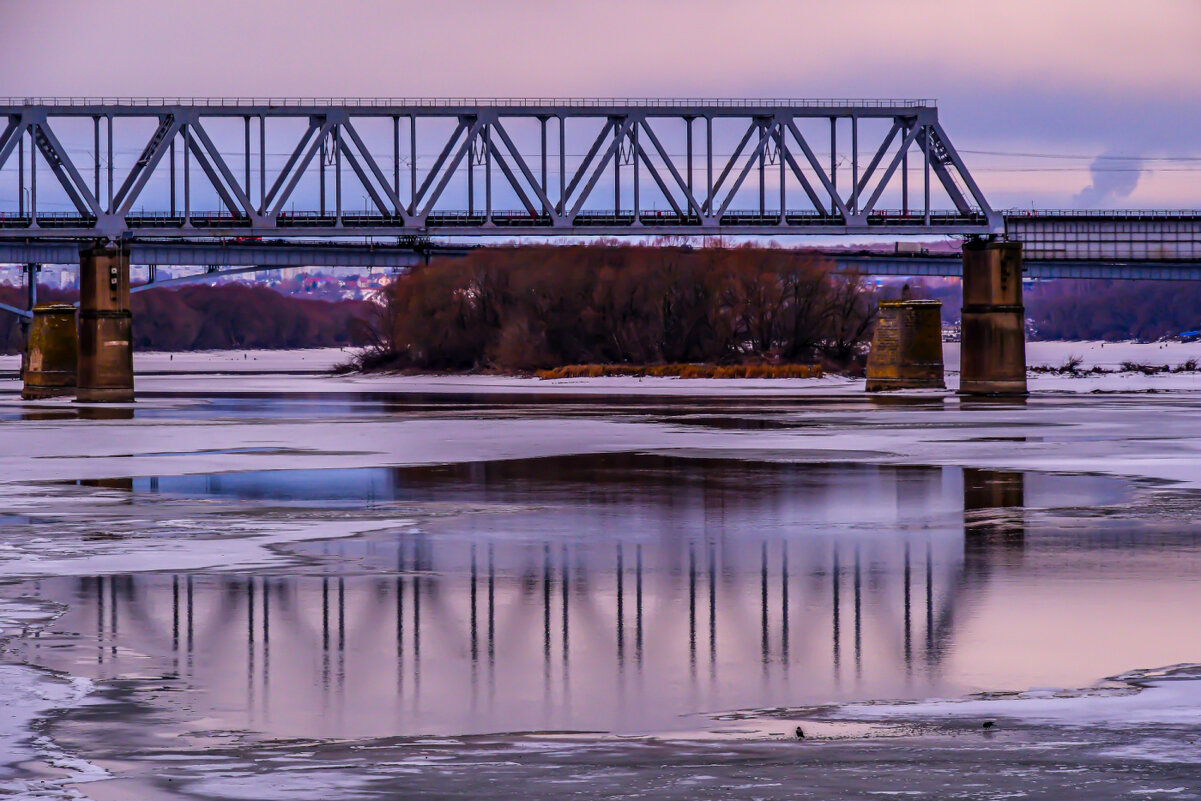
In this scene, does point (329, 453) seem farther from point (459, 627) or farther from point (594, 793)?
point (594, 793)

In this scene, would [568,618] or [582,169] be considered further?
[582,169]

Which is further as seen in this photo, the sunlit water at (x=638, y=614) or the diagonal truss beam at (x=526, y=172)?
the diagonal truss beam at (x=526, y=172)

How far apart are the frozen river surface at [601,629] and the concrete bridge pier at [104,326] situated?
→ 1644 inches

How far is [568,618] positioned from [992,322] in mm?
68101

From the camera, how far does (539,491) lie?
2770 centimetres

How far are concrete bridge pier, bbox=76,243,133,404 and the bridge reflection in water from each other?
53439mm

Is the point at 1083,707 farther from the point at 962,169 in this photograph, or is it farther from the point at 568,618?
the point at 962,169

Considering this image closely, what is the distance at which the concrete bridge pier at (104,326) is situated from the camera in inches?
2931

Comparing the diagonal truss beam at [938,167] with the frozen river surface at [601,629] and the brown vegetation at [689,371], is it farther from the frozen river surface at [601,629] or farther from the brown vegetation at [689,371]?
the frozen river surface at [601,629]

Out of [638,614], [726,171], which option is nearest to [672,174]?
[726,171]

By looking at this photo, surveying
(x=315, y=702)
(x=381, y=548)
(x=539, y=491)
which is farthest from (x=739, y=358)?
(x=315, y=702)

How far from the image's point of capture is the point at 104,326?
75500 millimetres

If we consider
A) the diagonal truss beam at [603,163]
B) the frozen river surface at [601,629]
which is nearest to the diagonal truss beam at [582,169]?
the diagonal truss beam at [603,163]

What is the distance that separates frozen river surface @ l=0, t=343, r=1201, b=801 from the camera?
9.61 m
